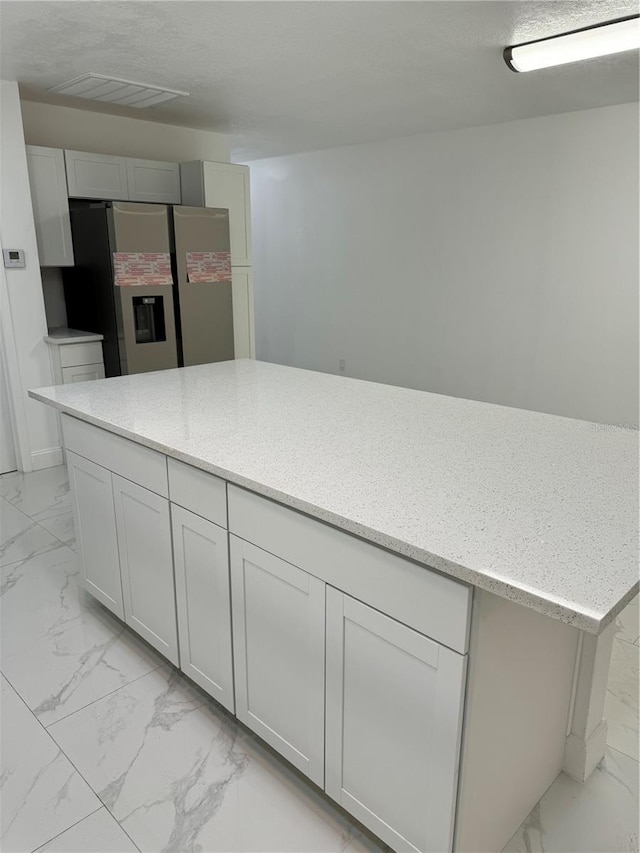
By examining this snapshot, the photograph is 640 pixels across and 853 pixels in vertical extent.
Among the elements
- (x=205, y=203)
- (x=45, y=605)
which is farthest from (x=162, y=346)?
(x=45, y=605)

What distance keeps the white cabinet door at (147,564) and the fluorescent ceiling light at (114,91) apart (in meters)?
2.68

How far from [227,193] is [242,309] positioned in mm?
906

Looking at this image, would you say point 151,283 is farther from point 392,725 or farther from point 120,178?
point 392,725

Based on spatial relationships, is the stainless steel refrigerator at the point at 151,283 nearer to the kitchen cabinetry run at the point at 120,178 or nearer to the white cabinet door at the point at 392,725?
the kitchen cabinetry run at the point at 120,178

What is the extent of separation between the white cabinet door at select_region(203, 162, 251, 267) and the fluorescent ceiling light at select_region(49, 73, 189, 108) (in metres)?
0.66

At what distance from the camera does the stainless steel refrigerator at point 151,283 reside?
3855 millimetres

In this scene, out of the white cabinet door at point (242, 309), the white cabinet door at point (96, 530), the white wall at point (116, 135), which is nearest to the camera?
the white cabinet door at point (96, 530)

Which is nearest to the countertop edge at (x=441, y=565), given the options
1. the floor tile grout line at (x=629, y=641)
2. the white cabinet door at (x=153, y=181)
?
the floor tile grout line at (x=629, y=641)

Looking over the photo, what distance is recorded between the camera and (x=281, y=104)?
13.4 feet

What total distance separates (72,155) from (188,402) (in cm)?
280

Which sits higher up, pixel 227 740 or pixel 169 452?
pixel 169 452

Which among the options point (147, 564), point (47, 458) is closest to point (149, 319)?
point (47, 458)

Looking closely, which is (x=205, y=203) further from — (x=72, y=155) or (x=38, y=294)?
(x=38, y=294)

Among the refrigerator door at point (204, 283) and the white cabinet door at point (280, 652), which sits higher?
the refrigerator door at point (204, 283)
